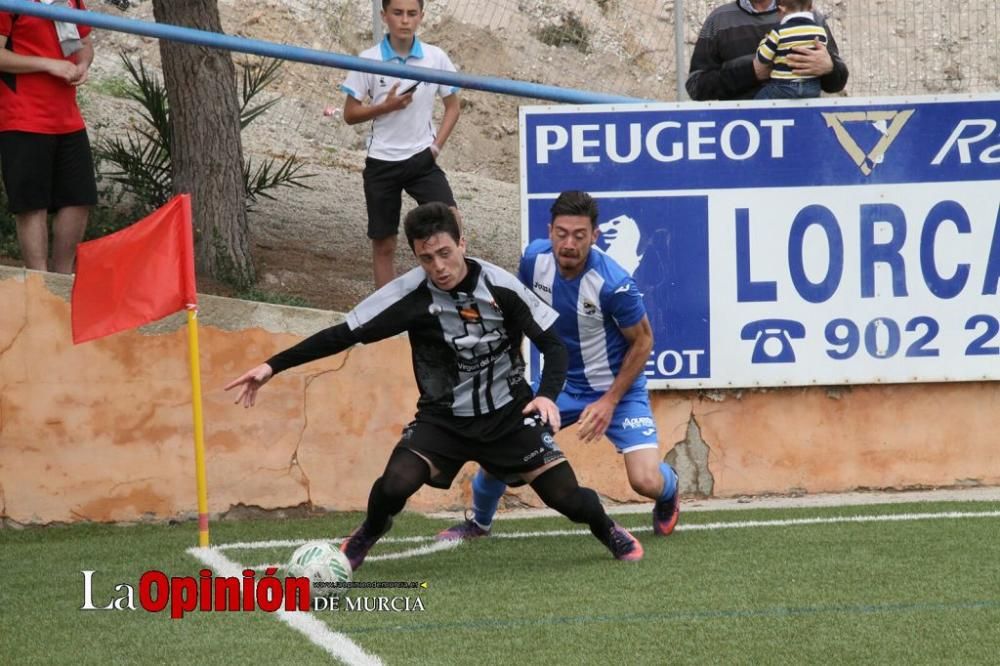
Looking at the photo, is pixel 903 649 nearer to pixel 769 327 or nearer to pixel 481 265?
pixel 481 265

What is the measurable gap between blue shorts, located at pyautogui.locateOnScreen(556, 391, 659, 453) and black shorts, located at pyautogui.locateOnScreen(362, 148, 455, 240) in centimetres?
211

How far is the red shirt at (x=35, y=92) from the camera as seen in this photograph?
28.9ft

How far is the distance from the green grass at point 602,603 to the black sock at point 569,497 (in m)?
0.24

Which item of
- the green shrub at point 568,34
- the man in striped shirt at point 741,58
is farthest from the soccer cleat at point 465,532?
the green shrub at point 568,34

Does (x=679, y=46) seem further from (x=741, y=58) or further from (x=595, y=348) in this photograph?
(x=595, y=348)

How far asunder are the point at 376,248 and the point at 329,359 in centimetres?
87

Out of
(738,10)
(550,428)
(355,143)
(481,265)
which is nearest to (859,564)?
(550,428)

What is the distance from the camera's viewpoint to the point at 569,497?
708 centimetres

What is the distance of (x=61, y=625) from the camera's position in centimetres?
603

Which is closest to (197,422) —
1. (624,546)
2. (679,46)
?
(624,546)

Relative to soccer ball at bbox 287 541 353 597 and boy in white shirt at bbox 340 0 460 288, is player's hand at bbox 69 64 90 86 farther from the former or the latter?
soccer ball at bbox 287 541 353 597

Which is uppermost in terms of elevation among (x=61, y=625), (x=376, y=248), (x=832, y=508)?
(x=376, y=248)

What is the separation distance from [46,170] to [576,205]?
10.8 ft


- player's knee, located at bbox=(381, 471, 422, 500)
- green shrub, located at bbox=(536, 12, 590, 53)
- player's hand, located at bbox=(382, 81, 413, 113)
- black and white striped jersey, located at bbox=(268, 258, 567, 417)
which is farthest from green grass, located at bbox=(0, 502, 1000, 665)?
green shrub, located at bbox=(536, 12, 590, 53)
